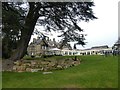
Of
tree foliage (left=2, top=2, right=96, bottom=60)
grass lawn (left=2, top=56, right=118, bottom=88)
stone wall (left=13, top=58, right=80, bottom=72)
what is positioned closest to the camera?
grass lawn (left=2, top=56, right=118, bottom=88)

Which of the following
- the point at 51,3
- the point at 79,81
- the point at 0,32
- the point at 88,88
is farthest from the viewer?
the point at 51,3

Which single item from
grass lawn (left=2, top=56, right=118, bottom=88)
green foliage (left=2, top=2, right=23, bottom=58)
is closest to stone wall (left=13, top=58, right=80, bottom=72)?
green foliage (left=2, top=2, right=23, bottom=58)

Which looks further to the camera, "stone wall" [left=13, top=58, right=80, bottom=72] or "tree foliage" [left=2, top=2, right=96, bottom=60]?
"tree foliage" [left=2, top=2, right=96, bottom=60]

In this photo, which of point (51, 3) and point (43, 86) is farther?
point (51, 3)

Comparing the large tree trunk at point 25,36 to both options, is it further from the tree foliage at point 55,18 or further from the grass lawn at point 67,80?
the grass lawn at point 67,80

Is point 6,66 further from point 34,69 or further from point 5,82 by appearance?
point 5,82

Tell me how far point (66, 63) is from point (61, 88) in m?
11.6

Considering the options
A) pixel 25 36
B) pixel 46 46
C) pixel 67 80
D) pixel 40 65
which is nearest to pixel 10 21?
pixel 40 65

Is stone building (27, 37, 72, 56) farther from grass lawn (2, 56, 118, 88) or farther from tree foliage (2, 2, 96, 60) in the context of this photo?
grass lawn (2, 56, 118, 88)

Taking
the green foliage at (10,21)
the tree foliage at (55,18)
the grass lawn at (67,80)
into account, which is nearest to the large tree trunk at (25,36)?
the tree foliage at (55,18)

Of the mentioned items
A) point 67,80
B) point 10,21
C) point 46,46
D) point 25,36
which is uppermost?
point 10,21

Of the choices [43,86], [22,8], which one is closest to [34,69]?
[22,8]

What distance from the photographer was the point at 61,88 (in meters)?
18.9

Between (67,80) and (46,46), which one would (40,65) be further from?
(46,46)
